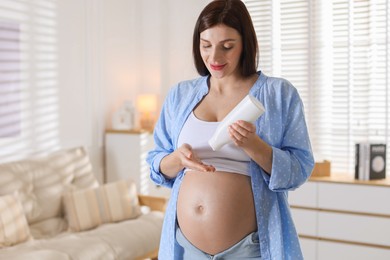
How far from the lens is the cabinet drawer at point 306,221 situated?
3.96 m

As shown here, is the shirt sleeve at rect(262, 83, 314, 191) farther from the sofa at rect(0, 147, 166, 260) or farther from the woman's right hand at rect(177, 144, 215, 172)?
the sofa at rect(0, 147, 166, 260)

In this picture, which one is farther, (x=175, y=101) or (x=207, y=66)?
(x=175, y=101)

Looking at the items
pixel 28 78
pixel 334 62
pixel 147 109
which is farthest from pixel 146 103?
pixel 334 62

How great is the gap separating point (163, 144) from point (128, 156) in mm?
2823

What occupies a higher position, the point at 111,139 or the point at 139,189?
the point at 111,139

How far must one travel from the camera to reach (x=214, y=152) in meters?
1.54

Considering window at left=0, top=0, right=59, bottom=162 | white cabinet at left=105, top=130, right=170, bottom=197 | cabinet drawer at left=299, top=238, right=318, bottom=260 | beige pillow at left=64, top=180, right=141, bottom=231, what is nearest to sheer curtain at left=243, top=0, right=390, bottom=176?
cabinet drawer at left=299, top=238, right=318, bottom=260

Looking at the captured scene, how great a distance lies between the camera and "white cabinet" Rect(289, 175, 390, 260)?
3.76 metres

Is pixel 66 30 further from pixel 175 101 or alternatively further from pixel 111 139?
pixel 175 101

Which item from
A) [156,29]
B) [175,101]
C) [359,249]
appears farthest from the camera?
[156,29]

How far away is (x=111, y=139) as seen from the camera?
459 cm

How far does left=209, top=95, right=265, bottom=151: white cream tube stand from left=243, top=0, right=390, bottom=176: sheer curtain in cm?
272

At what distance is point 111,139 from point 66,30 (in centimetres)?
91

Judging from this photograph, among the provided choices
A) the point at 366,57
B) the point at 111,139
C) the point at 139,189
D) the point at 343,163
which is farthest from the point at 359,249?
the point at 111,139
